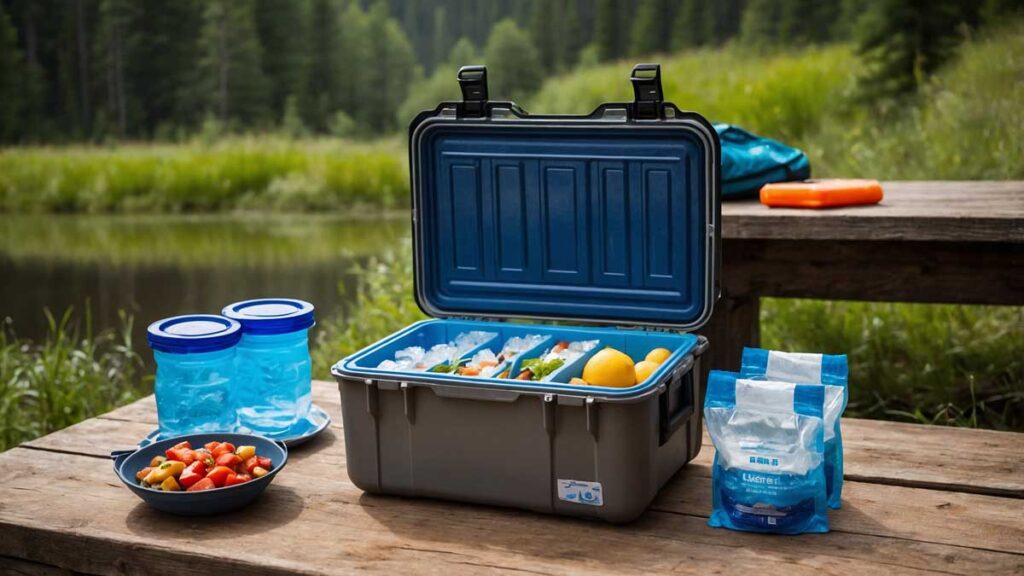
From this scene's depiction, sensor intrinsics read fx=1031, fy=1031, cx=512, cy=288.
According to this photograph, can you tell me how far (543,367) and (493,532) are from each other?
30 cm

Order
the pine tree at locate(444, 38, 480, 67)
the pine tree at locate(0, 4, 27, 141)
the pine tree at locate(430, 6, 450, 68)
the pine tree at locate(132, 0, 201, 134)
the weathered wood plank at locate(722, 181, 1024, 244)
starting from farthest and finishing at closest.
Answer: the pine tree at locate(430, 6, 450, 68) → the pine tree at locate(444, 38, 480, 67) → the pine tree at locate(132, 0, 201, 134) → the pine tree at locate(0, 4, 27, 141) → the weathered wood plank at locate(722, 181, 1024, 244)

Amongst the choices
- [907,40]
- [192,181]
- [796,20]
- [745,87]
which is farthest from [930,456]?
[796,20]

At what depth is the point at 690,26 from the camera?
13.7 metres

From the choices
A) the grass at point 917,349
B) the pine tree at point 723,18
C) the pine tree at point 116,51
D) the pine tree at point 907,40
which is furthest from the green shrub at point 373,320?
the pine tree at point 723,18

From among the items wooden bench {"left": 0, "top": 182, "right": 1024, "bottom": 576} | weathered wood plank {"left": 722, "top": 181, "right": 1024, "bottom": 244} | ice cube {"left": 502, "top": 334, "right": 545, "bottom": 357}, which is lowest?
wooden bench {"left": 0, "top": 182, "right": 1024, "bottom": 576}

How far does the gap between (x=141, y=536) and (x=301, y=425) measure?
0.52 meters

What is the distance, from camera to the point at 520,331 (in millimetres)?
2027

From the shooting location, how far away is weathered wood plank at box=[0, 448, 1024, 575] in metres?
1.50

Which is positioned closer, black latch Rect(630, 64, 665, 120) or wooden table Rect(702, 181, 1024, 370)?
black latch Rect(630, 64, 665, 120)

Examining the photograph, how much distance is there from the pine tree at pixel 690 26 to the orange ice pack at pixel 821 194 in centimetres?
1133

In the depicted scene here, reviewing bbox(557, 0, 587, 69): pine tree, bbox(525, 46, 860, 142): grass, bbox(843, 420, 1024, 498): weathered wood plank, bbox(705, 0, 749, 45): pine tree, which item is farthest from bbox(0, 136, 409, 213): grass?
bbox(843, 420, 1024, 498): weathered wood plank

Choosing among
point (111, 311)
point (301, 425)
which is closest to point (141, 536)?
point (301, 425)

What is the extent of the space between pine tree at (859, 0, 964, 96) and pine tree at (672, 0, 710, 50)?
4.54m

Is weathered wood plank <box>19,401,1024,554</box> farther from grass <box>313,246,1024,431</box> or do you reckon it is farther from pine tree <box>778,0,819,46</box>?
pine tree <box>778,0,819,46</box>
